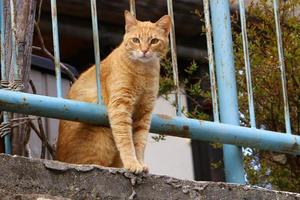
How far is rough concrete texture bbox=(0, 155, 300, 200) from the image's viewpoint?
2.31 metres

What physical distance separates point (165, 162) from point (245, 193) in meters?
3.27

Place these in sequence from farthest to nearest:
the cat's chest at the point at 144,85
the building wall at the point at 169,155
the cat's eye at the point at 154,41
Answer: the building wall at the point at 169,155
the cat's eye at the point at 154,41
the cat's chest at the point at 144,85

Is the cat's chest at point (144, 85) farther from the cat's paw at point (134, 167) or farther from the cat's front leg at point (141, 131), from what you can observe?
the cat's paw at point (134, 167)

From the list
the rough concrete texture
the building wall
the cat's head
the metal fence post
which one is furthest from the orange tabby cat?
the building wall

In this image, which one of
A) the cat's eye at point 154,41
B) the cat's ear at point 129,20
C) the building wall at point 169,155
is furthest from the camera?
the building wall at point 169,155

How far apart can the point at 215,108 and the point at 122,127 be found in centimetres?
42

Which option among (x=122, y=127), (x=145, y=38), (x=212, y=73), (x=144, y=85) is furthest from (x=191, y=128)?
(x=145, y=38)

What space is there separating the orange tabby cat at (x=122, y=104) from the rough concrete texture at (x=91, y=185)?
0.56 m

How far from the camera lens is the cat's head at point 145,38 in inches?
141

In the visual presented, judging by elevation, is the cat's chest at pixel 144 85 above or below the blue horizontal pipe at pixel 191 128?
above

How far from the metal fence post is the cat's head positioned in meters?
0.36

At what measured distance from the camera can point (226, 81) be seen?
3.19 m

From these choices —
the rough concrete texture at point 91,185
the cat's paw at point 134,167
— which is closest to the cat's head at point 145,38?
the cat's paw at point 134,167

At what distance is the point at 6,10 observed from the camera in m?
3.11
